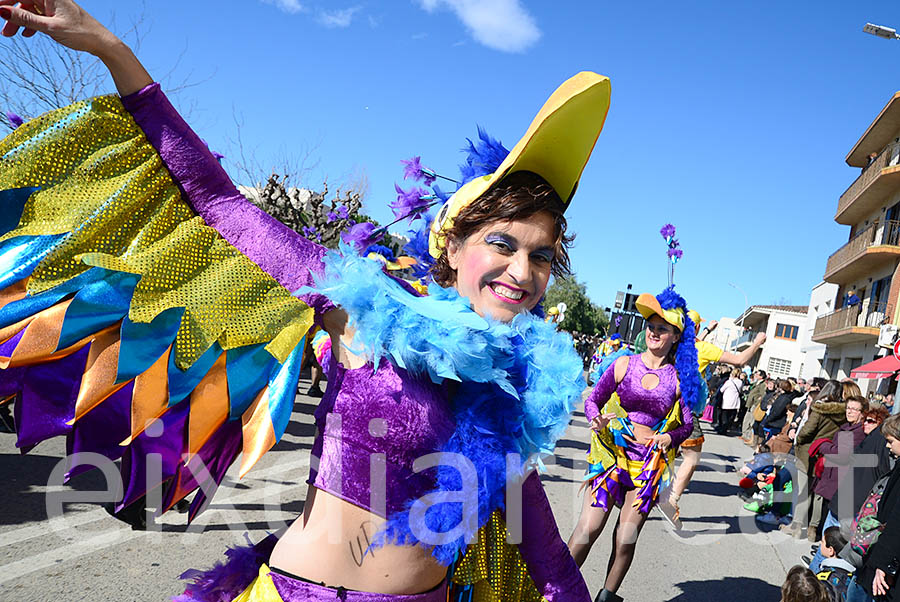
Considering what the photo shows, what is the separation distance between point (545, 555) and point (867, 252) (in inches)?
1084

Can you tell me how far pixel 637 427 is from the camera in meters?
4.37

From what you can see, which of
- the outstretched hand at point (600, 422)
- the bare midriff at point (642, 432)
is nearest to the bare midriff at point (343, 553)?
the outstretched hand at point (600, 422)

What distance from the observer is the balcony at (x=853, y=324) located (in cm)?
2365

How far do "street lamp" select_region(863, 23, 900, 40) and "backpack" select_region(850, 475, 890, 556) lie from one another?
7.61 m

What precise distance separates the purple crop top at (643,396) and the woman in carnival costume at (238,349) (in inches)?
117

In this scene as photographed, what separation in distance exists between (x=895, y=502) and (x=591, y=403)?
1760 mm

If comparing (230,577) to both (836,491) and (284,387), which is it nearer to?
(284,387)

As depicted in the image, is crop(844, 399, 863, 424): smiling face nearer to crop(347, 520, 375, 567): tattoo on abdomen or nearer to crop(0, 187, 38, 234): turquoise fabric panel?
crop(347, 520, 375, 567): tattoo on abdomen

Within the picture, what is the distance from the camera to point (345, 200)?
11336 millimetres

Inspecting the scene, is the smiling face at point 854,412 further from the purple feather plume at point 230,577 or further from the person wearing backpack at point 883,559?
the purple feather plume at point 230,577

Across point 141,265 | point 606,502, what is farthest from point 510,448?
point 606,502

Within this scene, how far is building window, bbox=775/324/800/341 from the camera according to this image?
46875 mm

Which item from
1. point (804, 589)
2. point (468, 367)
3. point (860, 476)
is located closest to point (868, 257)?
point (860, 476)

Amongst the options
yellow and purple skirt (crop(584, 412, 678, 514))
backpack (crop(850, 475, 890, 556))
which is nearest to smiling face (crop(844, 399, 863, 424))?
backpack (crop(850, 475, 890, 556))
